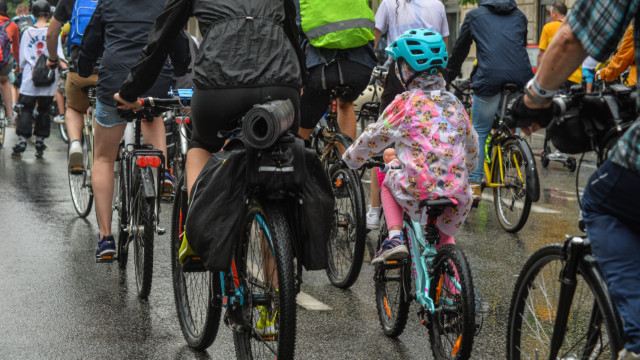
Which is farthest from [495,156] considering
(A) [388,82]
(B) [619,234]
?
(B) [619,234]

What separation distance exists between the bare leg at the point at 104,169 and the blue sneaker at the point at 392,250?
89.1 inches

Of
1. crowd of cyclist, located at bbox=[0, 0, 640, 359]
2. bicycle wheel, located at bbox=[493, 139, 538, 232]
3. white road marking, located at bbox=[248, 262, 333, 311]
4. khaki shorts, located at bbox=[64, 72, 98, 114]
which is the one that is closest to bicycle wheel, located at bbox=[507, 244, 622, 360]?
crowd of cyclist, located at bbox=[0, 0, 640, 359]

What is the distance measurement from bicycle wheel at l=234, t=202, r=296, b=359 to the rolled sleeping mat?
0.90 feet

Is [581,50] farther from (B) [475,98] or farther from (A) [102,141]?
(B) [475,98]

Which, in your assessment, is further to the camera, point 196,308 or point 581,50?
point 196,308

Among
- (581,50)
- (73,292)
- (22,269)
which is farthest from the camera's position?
(22,269)

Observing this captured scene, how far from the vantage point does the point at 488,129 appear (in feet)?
28.3

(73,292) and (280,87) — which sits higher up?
(280,87)

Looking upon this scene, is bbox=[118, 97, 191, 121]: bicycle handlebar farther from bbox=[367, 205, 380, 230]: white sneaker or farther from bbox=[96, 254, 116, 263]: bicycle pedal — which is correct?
bbox=[367, 205, 380, 230]: white sneaker

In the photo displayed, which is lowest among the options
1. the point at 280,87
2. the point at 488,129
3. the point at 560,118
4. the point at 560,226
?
the point at 560,226

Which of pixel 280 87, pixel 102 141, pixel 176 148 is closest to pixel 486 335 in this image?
pixel 280 87

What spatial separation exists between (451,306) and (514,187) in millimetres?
3956

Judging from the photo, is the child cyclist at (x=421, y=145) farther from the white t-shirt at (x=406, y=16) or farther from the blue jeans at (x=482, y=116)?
the blue jeans at (x=482, y=116)

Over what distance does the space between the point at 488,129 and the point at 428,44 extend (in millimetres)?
4219
